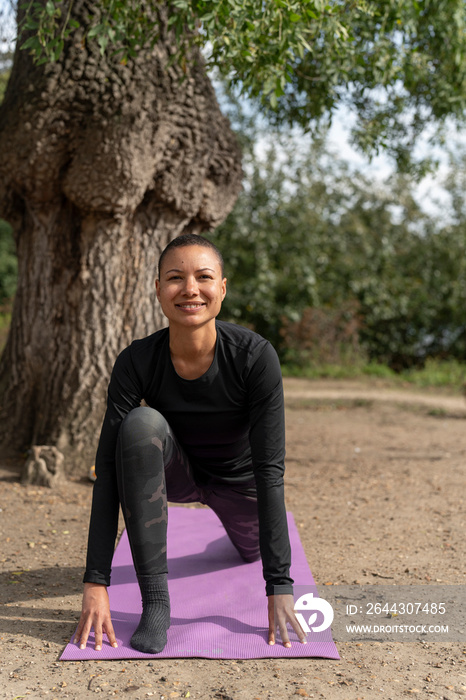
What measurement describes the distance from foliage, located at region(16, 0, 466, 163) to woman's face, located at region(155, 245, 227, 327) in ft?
5.30

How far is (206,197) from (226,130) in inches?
22.2

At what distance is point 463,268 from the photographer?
1425cm

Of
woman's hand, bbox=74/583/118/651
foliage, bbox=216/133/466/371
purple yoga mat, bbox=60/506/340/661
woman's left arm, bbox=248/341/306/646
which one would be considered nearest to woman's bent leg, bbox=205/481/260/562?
purple yoga mat, bbox=60/506/340/661

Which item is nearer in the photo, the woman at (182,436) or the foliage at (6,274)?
the woman at (182,436)

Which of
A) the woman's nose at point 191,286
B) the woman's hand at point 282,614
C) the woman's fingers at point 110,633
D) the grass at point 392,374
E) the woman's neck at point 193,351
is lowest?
the woman's fingers at point 110,633

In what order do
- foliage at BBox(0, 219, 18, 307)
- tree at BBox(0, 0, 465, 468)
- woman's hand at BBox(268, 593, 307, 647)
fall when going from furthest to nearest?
1. foliage at BBox(0, 219, 18, 307)
2. tree at BBox(0, 0, 465, 468)
3. woman's hand at BBox(268, 593, 307, 647)

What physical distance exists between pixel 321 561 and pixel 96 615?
4.74 feet

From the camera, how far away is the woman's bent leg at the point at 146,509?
2.52m

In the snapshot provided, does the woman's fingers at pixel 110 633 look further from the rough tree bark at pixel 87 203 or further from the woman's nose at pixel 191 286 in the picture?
the rough tree bark at pixel 87 203

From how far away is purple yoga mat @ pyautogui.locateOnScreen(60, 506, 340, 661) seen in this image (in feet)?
8.29

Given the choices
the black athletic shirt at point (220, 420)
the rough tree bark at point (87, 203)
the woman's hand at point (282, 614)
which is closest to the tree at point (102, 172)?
the rough tree bark at point (87, 203)

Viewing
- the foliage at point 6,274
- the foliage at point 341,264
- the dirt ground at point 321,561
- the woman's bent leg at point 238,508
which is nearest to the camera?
the dirt ground at point 321,561

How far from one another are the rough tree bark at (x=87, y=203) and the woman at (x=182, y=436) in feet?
7.49

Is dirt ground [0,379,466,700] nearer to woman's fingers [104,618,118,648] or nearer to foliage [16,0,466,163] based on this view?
woman's fingers [104,618,118,648]
